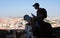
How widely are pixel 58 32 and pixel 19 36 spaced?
73 centimetres

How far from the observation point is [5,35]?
3367mm

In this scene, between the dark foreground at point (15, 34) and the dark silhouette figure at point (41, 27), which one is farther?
the dark foreground at point (15, 34)

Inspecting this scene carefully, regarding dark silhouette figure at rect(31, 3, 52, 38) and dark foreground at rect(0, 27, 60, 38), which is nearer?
dark silhouette figure at rect(31, 3, 52, 38)

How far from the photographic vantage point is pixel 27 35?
320cm

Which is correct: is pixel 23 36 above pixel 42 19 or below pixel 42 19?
below

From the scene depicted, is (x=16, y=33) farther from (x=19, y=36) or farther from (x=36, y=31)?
(x=36, y=31)

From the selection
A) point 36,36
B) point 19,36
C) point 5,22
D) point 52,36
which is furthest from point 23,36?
point 5,22

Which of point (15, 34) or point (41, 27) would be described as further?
point (15, 34)

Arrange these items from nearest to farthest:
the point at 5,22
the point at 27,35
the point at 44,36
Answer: the point at 44,36 → the point at 27,35 → the point at 5,22

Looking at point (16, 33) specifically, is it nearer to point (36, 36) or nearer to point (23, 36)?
point (23, 36)

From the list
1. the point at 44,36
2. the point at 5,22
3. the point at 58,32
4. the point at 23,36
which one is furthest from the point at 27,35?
the point at 5,22

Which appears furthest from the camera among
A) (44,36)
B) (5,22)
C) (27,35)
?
(5,22)

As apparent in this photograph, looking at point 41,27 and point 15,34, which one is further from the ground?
point 41,27

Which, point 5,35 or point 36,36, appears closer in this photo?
point 36,36
